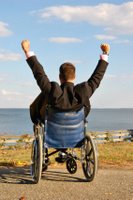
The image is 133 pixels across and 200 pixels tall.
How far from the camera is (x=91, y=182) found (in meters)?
5.95

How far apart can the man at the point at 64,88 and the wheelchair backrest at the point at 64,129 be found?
11 centimetres

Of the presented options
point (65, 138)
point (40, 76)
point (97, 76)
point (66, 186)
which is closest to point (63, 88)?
point (40, 76)

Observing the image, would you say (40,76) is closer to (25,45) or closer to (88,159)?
(25,45)

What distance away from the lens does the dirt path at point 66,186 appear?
198 inches

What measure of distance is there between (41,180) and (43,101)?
44.2 inches

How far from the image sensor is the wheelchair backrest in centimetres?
597

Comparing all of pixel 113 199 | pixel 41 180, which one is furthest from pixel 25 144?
pixel 113 199

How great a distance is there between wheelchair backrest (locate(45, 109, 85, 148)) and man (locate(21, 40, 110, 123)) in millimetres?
114

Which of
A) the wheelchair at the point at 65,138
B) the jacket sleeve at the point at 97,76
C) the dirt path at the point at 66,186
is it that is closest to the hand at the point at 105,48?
the jacket sleeve at the point at 97,76

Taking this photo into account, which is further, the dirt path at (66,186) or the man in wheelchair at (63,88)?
the man in wheelchair at (63,88)

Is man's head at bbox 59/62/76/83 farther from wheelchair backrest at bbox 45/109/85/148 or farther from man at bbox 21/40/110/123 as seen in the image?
wheelchair backrest at bbox 45/109/85/148

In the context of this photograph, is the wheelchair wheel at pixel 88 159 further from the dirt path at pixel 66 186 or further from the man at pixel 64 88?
the man at pixel 64 88

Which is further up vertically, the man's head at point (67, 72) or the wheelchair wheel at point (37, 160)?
the man's head at point (67, 72)

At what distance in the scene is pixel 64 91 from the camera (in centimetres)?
591
